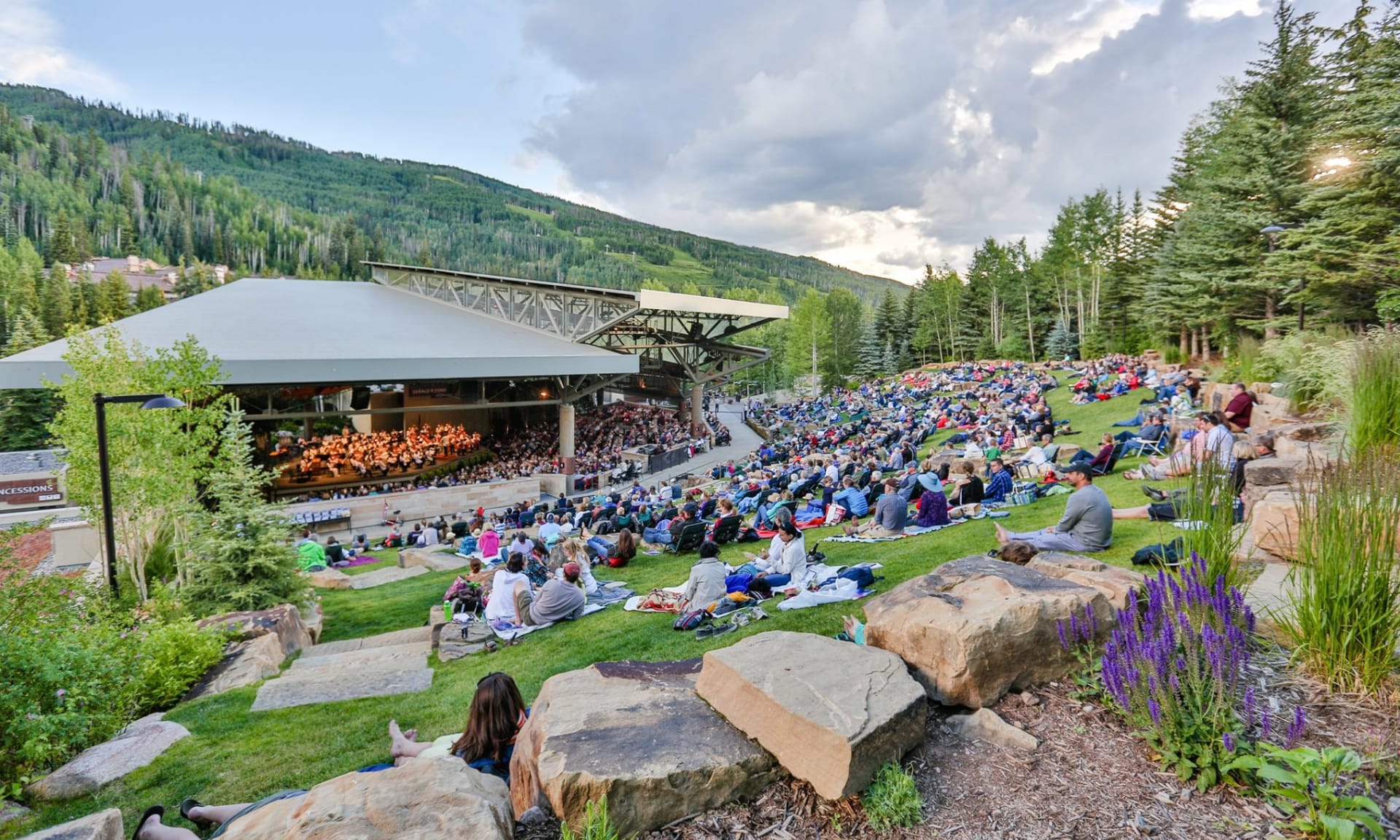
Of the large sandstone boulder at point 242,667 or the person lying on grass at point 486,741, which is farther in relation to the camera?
the large sandstone boulder at point 242,667

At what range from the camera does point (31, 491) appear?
1952 centimetres

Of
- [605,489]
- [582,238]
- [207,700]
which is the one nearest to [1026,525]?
[207,700]

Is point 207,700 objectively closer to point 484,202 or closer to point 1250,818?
point 1250,818

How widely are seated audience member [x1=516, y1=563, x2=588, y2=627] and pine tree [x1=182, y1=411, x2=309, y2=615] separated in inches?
140

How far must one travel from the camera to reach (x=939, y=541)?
7.32 m

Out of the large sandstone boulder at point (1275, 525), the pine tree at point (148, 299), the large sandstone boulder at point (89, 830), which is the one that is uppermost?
the pine tree at point (148, 299)

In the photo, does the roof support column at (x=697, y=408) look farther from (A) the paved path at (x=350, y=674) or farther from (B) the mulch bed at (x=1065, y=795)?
(B) the mulch bed at (x=1065, y=795)

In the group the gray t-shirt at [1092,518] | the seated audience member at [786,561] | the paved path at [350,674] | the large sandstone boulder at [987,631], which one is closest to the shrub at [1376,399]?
the gray t-shirt at [1092,518]

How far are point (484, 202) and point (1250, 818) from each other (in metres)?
203

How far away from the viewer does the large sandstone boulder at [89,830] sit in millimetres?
2234

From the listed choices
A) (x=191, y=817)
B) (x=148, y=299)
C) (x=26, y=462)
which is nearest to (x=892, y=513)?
(x=191, y=817)

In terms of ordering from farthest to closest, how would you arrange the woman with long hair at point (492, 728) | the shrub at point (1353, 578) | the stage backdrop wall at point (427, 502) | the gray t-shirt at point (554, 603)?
the stage backdrop wall at point (427, 502), the gray t-shirt at point (554, 603), the woman with long hair at point (492, 728), the shrub at point (1353, 578)

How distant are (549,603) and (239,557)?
174 inches

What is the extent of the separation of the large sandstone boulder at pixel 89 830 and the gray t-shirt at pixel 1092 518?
22.9 feet
